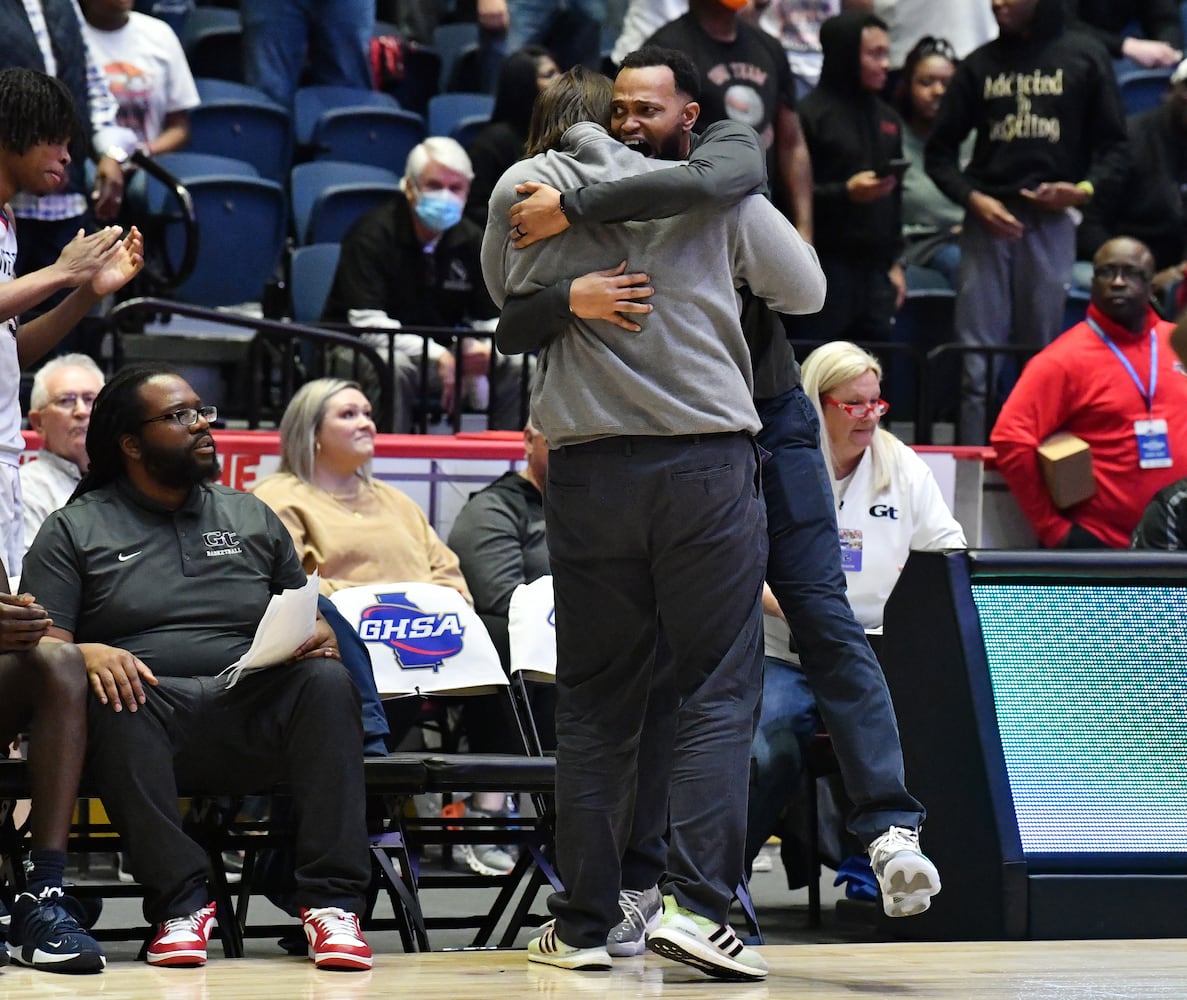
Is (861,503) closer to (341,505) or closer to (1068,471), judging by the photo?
(341,505)

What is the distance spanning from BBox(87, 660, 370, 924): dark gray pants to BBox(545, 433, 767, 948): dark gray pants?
655 millimetres

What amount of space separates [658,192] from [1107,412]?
4556mm

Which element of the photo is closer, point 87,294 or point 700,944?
point 700,944

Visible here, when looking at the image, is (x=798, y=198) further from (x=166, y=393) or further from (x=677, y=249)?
(x=677, y=249)

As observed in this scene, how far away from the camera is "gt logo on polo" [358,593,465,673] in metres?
5.53

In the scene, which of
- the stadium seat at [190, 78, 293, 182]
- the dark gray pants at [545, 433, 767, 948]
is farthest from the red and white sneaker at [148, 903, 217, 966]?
the stadium seat at [190, 78, 293, 182]

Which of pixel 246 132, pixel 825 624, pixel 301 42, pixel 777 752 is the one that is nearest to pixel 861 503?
pixel 777 752

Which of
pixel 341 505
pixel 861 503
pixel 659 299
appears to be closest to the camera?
pixel 659 299

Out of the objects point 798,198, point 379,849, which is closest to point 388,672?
point 379,849

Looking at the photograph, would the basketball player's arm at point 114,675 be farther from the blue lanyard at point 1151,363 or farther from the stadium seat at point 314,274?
the blue lanyard at point 1151,363

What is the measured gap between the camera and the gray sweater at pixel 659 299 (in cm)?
355

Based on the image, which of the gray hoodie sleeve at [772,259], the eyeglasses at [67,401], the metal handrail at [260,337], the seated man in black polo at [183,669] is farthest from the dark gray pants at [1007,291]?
the gray hoodie sleeve at [772,259]

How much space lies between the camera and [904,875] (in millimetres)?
3598

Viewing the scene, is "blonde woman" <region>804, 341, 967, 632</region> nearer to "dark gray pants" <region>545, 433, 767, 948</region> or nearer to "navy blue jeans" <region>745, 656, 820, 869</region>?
"navy blue jeans" <region>745, 656, 820, 869</region>
